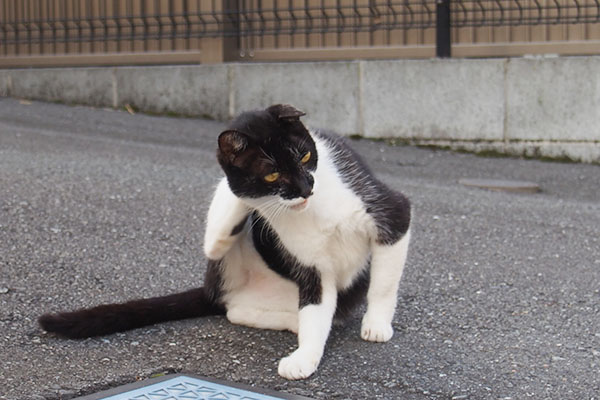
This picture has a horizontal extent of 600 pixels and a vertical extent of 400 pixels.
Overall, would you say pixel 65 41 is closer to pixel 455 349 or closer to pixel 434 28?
pixel 434 28

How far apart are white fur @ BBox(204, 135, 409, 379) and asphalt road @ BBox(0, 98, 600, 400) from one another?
0.09m

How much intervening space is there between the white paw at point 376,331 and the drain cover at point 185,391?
66 cm

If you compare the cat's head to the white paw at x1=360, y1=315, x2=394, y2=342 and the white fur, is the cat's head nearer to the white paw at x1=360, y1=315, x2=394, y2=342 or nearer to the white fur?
the white fur

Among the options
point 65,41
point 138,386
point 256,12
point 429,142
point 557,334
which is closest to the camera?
point 138,386

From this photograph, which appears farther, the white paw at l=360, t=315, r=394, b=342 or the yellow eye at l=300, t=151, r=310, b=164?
the white paw at l=360, t=315, r=394, b=342

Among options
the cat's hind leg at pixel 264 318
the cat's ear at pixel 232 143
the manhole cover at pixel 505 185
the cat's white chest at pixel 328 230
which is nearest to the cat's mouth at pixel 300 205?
the cat's white chest at pixel 328 230

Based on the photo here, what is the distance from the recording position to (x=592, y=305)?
13.8ft

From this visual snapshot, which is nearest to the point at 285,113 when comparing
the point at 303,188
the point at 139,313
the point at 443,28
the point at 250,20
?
the point at 303,188

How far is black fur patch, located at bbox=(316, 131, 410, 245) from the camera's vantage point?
3.51 metres

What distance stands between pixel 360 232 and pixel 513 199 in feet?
12.1

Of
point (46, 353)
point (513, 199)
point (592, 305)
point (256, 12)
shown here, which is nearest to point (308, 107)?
Result: point (256, 12)

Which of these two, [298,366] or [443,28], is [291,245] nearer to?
[298,366]

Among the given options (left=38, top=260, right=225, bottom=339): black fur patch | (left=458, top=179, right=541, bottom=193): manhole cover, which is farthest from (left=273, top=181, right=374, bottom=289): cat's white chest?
(left=458, top=179, right=541, bottom=193): manhole cover

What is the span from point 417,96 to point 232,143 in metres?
6.18
